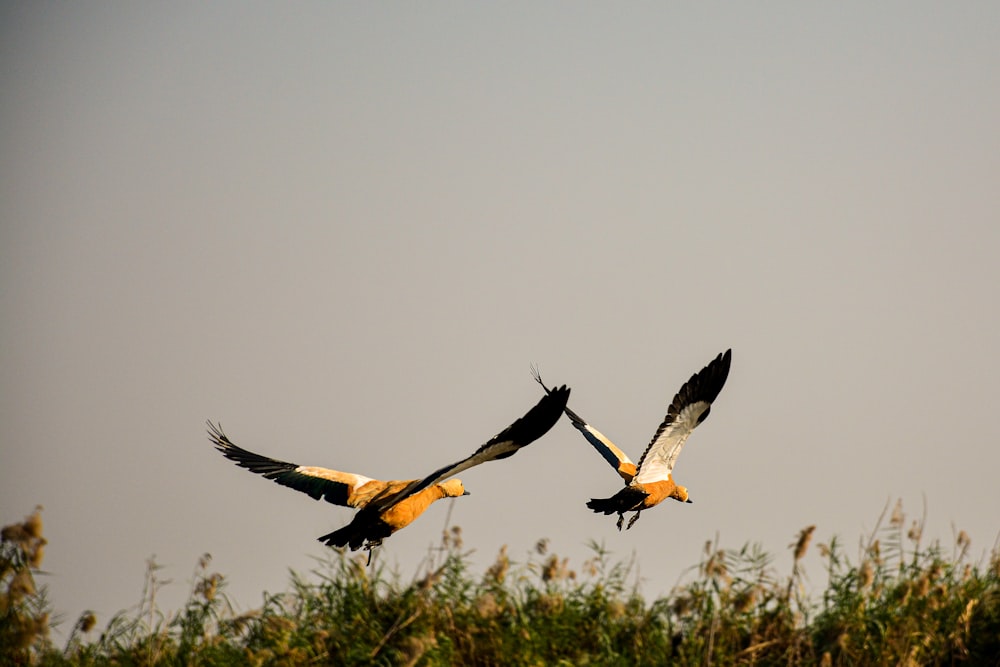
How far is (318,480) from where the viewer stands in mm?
13906

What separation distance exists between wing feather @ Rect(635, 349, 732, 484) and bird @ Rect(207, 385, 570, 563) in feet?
8.63

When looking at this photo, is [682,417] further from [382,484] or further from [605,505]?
[382,484]

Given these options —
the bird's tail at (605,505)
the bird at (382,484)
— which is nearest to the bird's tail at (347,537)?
the bird at (382,484)

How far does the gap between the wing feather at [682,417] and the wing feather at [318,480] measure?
12.9 ft

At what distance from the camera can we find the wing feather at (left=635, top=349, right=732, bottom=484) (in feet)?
52.0

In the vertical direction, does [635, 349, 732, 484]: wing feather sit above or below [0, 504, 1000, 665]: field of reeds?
above

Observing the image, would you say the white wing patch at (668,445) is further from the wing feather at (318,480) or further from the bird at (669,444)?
the wing feather at (318,480)

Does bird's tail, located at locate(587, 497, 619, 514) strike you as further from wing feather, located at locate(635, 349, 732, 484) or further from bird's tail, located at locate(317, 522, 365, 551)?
bird's tail, located at locate(317, 522, 365, 551)

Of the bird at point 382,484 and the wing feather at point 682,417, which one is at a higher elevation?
the wing feather at point 682,417

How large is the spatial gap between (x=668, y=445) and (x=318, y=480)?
454cm

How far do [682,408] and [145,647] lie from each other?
23.4 feet

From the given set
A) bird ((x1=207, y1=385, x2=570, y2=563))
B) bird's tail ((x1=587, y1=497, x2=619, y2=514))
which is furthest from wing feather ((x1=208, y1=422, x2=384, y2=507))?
bird's tail ((x1=587, y1=497, x2=619, y2=514))

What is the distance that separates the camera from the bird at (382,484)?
11750 mm

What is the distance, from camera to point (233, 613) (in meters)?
11.6
